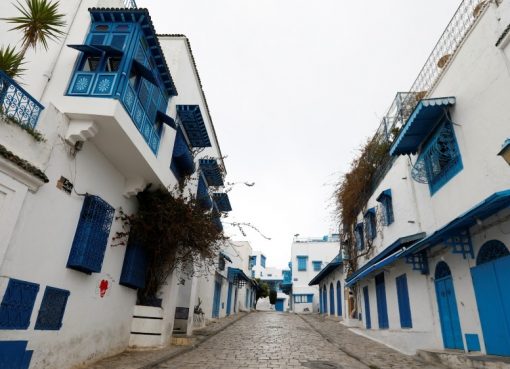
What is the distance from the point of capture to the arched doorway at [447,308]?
8.05 m

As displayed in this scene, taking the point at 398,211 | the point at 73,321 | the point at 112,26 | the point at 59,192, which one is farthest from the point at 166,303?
the point at 398,211

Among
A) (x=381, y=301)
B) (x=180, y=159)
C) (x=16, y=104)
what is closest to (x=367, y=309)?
(x=381, y=301)

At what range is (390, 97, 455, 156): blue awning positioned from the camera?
A: 8.35 metres

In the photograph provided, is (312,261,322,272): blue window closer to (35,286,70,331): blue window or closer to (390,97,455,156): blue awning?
(390,97,455,156): blue awning

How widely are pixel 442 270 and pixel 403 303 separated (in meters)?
2.89

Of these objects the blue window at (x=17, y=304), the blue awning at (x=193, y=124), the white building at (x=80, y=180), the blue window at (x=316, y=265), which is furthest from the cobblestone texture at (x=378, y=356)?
the blue window at (x=316, y=265)

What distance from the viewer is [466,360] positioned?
6.48 meters

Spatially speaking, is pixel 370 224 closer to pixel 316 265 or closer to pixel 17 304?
pixel 17 304

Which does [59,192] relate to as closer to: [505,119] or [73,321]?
[73,321]

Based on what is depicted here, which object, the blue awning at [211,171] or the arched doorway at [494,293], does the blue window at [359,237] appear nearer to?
the blue awning at [211,171]

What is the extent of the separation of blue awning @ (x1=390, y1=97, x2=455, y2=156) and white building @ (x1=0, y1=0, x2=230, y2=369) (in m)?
6.65

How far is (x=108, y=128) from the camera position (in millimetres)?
6758

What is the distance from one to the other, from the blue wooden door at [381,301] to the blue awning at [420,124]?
577 centimetres

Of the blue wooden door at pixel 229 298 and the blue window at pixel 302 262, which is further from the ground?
the blue window at pixel 302 262
